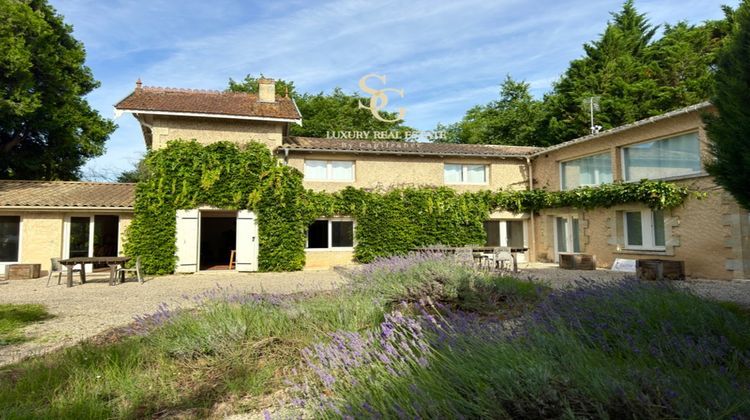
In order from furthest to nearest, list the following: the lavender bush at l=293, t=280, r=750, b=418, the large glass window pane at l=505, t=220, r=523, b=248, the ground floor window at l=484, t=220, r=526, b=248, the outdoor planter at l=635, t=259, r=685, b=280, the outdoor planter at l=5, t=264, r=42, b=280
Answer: the large glass window pane at l=505, t=220, r=523, b=248 → the ground floor window at l=484, t=220, r=526, b=248 → the outdoor planter at l=5, t=264, r=42, b=280 → the outdoor planter at l=635, t=259, r=685, b=280 → the lavender bush at l=293, t=280, r=750, b=418

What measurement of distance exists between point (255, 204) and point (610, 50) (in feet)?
76.0

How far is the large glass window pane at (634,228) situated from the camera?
44.0ft

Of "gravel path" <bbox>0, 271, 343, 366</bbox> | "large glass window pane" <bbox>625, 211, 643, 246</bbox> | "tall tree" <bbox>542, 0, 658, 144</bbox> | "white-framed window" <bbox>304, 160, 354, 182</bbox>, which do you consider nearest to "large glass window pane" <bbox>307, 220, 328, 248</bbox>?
"white-framed window" <bbox>304, 160, 354, 182</bbox>

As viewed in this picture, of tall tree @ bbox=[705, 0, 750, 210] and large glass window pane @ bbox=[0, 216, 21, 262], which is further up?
tall tree @ bbox=[705, 0, 750, 210]

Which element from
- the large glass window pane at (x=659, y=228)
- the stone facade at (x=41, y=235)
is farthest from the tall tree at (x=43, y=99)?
the large glass window pane at (x=659, y=228)

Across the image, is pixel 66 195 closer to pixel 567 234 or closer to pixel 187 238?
pixel 187 238

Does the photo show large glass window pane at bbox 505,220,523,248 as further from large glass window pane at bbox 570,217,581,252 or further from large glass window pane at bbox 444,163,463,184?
large glass window pane at bbox 444,163,463,184

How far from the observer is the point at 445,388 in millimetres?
2092

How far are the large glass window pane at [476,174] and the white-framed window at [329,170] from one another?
195 inches

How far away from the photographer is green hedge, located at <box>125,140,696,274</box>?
14086mm

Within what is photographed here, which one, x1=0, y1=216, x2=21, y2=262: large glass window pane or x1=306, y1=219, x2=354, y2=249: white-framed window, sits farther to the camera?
x1=306, y1=219, x2=354, y2=249: white-framed window

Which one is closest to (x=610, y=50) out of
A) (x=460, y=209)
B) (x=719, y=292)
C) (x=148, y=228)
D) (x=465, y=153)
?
(x=465, y=153)

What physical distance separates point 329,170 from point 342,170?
51 centimetres

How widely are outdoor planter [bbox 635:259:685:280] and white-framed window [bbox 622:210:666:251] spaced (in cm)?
176
